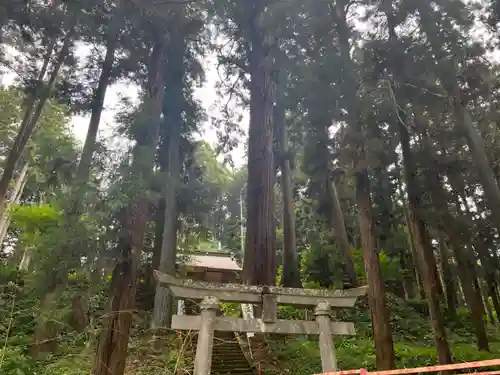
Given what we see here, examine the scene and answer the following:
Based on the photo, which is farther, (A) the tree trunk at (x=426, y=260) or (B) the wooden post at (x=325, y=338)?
(A) the tree trunk at (x=426, y=260)

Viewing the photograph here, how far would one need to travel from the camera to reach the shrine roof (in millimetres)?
19489

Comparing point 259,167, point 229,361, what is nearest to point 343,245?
point 229,361

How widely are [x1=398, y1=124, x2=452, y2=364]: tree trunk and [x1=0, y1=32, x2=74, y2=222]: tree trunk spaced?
885cm

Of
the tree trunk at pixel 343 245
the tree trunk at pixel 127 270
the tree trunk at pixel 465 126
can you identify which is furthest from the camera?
the tree trunk at pixel 343 245

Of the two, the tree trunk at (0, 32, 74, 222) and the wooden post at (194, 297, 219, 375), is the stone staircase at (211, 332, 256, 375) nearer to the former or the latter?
the wooden post at (194, 297, 219, 375)

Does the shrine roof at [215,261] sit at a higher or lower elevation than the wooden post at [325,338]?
higher

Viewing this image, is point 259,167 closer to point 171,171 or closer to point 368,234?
point 368,234

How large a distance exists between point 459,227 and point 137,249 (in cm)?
786

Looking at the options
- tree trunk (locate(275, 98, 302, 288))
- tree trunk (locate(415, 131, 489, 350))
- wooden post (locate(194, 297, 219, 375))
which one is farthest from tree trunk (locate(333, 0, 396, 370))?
tree trunk (locate(275, 98, 302, 288))

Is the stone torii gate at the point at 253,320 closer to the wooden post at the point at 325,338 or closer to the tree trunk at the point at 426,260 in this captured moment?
the wooden post at the point at 325,338

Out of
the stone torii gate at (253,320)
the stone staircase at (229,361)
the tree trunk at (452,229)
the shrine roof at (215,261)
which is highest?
the shrine roof at (215,261)

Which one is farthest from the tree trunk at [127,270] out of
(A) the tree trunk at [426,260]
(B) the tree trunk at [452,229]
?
(B) the tree trunk at [452,229]

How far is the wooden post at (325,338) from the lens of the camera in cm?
492

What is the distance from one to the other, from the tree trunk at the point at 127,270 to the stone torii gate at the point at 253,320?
115 centimetres
